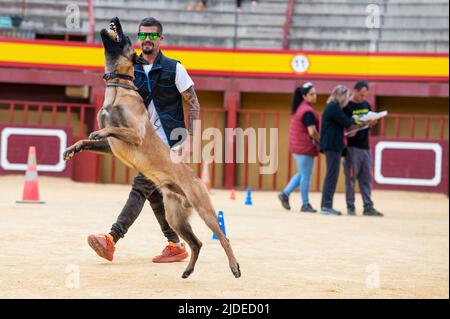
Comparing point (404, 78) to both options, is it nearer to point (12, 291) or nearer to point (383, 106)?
point (383, 106)

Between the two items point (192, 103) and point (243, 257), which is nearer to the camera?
point (192, 103)

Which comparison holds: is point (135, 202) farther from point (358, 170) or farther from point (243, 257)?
point (358, 170)

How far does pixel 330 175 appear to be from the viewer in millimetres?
11906

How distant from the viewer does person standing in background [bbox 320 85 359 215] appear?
1167cm

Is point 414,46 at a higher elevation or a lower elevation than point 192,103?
higher

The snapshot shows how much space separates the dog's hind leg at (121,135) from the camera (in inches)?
225

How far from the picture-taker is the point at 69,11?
20453 mm

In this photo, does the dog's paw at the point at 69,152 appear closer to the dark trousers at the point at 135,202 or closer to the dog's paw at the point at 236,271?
the dark trousers at the point at 135,202

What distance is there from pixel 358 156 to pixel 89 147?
660 centimetres

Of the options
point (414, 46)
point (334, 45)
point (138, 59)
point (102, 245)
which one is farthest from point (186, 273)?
point (414, 46)

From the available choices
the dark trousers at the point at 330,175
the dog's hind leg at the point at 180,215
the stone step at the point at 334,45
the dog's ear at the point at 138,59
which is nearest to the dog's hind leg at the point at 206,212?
the dog's hind leg at the point at 180,215

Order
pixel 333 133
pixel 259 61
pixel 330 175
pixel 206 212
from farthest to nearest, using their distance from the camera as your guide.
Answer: pixel 259 61
pixel 330 175
pixel 333 133
pixel 206 212

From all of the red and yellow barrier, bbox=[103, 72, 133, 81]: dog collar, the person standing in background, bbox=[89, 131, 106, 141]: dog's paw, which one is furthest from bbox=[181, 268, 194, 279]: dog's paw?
the red and yellow barrier

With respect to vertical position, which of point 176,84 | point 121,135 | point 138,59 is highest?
point 138,59
